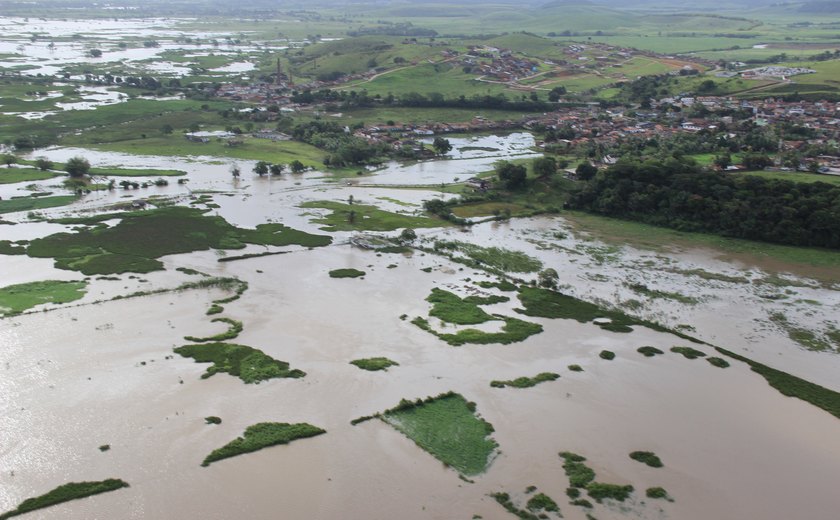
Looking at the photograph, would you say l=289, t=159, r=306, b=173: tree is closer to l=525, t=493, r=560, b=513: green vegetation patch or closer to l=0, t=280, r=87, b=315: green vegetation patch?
l=0, t=280, r=87, b=315: green vegetation patch

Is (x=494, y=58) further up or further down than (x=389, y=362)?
further up

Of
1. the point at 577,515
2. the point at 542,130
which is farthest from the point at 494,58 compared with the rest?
the point at 577,515

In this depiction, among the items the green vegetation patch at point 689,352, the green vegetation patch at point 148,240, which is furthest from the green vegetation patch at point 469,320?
the green vegetation patch at point 148,240

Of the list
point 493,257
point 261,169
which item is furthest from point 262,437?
point 261,169

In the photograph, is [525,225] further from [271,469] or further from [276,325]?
[271,469]

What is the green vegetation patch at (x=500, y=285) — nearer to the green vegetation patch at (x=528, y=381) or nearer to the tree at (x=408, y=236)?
the tree at (x=408, y=236)

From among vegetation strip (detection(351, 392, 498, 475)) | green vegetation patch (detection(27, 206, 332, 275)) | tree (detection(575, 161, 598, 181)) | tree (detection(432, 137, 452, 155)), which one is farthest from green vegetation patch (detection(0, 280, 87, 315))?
tree (detection(432, 137, 452, 155))
